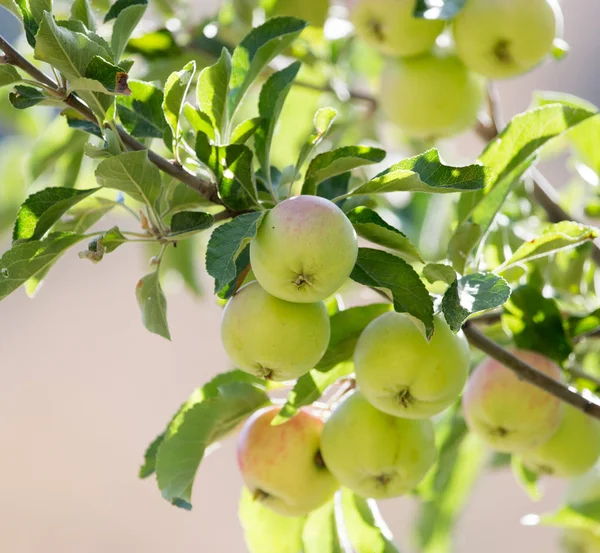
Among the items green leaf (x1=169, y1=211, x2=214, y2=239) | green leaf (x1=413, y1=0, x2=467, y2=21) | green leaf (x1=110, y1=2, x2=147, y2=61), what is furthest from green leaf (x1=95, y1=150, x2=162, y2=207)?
green leaf (x1=413, y1=0, x2=467, y2=21)

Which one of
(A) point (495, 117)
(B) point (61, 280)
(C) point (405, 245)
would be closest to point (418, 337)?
(C) point (405, 245)

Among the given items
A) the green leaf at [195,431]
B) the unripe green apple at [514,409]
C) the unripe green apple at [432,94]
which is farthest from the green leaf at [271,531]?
the unripe green apple at [432,94]

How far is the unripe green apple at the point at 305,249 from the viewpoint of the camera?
0.56 m

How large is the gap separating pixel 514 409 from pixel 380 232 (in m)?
0.27

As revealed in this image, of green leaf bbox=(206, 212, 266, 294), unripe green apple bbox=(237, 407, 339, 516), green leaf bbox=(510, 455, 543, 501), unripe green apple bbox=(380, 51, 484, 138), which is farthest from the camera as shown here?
unripe green apple bbox=(380, 51, 484, 138)

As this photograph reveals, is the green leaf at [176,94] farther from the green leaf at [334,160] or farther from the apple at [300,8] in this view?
the apple at [300,8]

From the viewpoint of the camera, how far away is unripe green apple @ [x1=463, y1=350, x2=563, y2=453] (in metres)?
0.81

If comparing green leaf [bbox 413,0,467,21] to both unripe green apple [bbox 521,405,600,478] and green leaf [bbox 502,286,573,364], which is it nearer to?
green leaf [bbox 502,286,573,364]

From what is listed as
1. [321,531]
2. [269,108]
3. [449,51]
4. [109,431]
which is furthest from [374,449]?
[109,431]

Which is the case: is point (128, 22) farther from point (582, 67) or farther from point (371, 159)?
point (582, 67)

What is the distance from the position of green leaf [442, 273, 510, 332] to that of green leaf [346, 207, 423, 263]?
0.04m

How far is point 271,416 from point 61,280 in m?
2.47

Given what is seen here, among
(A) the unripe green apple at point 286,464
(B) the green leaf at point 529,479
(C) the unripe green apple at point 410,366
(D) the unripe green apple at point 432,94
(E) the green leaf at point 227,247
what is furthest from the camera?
(D) the unripe green apple at point 432,94

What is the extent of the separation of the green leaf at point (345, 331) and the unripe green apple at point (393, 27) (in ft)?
1.43
